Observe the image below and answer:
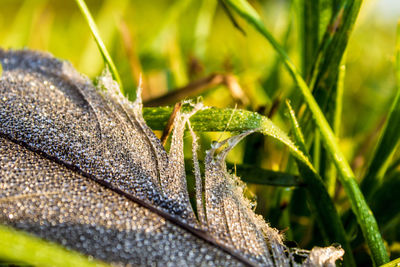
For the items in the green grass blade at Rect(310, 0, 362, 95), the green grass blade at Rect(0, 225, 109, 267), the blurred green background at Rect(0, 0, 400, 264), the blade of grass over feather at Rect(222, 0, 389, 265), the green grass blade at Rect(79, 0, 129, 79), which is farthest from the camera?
the green grass blade at Rect(79, 0, 129, 79)

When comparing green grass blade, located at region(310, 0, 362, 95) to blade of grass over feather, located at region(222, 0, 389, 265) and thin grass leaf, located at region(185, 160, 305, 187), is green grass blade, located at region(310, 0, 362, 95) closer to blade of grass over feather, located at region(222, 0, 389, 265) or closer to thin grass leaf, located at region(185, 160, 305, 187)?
blade of grass over feather, located at region(222, 0, 389, 265)

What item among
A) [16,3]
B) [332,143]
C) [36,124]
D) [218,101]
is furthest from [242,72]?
[16,3]

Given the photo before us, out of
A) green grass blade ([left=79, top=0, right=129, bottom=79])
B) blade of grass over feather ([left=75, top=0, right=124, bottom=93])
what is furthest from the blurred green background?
blade of grass over feather ([left=75, top=0, right=124, bottom=93])

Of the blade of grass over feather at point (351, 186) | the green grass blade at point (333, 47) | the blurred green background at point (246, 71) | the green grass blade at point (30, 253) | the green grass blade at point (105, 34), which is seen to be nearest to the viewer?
the green grass blade at point (30, 253)

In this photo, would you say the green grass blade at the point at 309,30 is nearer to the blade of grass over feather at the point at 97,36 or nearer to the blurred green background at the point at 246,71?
the blurred green background at the point at 246,71

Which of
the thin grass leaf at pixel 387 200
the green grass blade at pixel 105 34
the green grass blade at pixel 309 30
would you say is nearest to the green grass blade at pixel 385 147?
the thin grass leaf at pixel 387 200
